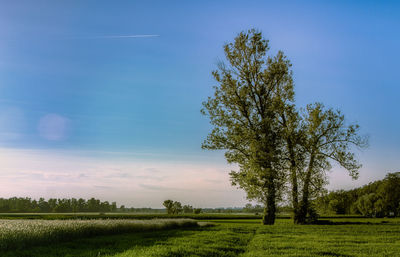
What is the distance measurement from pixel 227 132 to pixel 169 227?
1112 cm

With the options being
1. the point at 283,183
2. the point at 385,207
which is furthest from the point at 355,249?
the point at 385,207

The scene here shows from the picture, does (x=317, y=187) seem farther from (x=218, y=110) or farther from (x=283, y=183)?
(x=218, y=110)

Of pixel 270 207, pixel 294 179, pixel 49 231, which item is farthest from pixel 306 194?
pixel 49 231

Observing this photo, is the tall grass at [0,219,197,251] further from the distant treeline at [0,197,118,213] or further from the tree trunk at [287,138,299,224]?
the distant treeline at [0,197,118,213]

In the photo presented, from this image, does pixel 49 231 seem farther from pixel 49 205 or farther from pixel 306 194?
pixel 49 205

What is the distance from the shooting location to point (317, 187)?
3052 centimetres

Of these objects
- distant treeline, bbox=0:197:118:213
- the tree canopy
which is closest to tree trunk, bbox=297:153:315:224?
the tree canopy

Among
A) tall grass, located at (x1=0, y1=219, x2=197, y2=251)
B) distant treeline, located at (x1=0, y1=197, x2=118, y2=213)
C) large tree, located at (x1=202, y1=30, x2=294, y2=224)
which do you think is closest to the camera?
tall grass, located at (x1=0, y1=219, x2=197, y2=251)

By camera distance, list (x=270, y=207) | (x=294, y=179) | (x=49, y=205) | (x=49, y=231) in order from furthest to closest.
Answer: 1. (x=49, y=205)
2. (x=270, y=207)
3. (x=294, y=179)
4. (x=49, y=231)

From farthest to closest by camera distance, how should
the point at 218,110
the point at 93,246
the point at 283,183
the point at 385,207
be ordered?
1. the point at 385,207
2. the point at 218,110
3. the point at 283,183
4. the point at 93,246

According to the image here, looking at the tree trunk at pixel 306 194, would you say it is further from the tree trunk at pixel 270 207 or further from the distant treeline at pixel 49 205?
the distant treeline at pixel 49 205

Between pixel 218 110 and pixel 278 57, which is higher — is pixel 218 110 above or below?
below

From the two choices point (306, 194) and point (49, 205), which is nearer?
point (306, 194)

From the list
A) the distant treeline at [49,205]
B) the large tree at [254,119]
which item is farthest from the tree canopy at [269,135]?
the distant treeline at [49,205]
